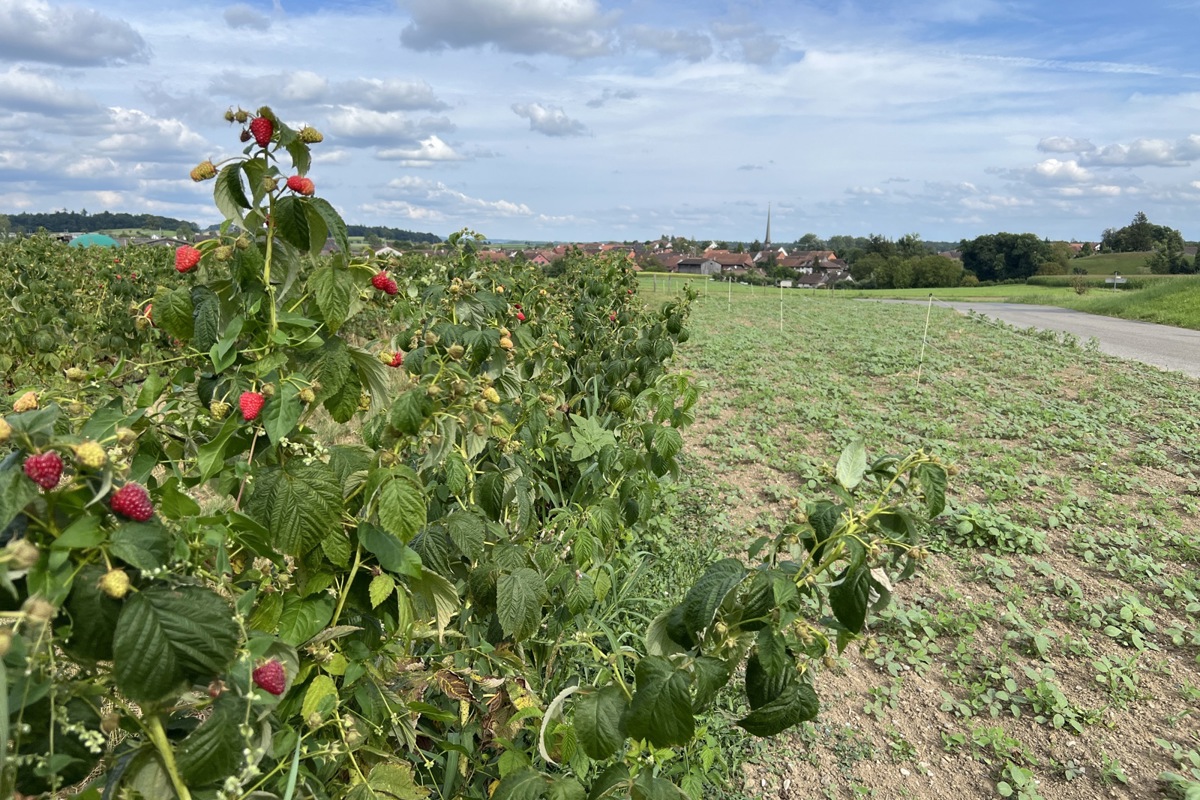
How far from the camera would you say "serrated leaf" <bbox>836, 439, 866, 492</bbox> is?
4.33 feet

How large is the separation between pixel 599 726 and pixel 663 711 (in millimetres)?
139

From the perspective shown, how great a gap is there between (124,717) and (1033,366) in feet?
35.7

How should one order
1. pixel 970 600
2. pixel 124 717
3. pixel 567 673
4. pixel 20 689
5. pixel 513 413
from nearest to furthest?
1. pixel 20 689
2. pixel 124 717
3. pixel 567 673
4. pixel 513 413
5. pixel 970 600

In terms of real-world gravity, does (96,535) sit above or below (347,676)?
above

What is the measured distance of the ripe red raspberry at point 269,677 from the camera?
0.91 m

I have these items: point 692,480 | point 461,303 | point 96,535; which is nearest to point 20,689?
point 96,535

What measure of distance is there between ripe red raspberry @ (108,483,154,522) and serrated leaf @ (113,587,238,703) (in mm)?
84

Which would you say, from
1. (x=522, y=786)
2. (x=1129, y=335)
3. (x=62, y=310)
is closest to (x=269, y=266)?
(x=522, y=786)

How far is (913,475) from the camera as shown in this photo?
49.9 inches

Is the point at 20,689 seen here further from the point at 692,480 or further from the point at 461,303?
the point at 692,480

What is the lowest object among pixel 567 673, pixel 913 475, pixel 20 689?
pixel 567 673

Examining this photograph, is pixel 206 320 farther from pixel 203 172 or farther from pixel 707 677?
pixel 707 677

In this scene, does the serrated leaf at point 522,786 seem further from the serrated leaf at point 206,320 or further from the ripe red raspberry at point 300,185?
the ripe red raspberry at point 300,185

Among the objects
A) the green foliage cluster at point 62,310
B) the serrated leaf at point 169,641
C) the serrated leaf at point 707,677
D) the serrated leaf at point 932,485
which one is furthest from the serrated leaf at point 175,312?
the green foliage cluster at point 62,310
